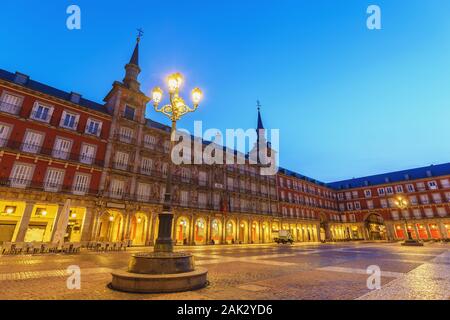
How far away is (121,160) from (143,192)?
413 centimetres

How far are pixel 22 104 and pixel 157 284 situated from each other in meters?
22.6

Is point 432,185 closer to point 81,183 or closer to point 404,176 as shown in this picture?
point 404,176

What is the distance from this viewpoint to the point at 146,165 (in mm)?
25641

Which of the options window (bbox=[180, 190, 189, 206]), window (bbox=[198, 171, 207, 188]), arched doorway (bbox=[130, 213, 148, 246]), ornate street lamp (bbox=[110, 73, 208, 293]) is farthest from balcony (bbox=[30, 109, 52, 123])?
ornate street lamp (bbox=[110, 73, 208, 293])

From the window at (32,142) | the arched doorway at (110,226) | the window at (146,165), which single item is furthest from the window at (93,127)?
the arched doorway at (110,226)

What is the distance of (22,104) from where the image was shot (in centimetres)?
1920

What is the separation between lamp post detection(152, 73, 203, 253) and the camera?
6156 millimetres

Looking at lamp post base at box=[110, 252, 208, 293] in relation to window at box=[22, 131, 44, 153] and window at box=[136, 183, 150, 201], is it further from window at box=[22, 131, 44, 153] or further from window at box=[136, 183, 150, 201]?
window at box=[136, 183, 150, 201]

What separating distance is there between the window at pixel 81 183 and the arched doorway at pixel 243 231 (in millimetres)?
21287

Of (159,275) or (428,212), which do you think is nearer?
(159,275)

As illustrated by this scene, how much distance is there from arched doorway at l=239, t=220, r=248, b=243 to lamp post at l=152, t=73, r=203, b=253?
28.5 m

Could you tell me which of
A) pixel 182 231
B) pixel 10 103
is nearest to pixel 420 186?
pixel 182 231

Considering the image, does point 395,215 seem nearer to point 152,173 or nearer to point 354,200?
point 354,200
